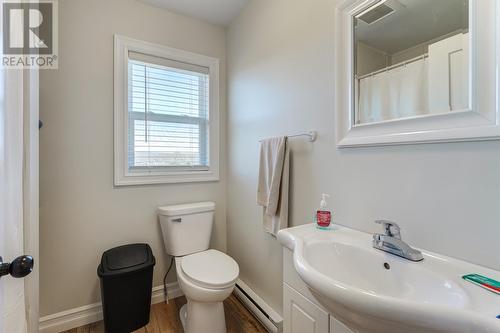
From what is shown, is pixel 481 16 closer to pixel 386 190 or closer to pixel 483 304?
pixel 386 190

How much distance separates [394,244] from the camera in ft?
2.54

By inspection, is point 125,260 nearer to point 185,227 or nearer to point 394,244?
point 185,227

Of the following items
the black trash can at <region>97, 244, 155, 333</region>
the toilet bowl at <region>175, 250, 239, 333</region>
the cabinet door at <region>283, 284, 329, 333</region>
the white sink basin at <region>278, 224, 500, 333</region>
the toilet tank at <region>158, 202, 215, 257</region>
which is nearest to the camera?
the white sink basin at <region>278, 224, 500, 333</region>

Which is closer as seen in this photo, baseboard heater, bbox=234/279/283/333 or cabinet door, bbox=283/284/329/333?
cabinet door, bbox=283/284/329/333

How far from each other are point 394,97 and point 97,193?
191 cm

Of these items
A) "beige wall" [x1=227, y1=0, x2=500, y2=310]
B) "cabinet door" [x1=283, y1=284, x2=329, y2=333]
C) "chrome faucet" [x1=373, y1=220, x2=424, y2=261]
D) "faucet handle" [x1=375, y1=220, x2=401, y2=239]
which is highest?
"beige wall" [x1=227, y1=0, x2=500, y2=310]

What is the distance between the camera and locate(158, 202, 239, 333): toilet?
4.33 feet

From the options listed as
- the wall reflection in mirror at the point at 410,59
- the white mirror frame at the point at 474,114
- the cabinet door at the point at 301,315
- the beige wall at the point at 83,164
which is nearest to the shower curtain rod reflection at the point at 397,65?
the wall reflection in mirror at the point at 410,59

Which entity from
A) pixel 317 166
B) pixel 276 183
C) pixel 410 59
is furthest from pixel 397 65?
pixel 276 183

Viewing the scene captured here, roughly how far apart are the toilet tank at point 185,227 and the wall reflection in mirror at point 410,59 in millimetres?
1340

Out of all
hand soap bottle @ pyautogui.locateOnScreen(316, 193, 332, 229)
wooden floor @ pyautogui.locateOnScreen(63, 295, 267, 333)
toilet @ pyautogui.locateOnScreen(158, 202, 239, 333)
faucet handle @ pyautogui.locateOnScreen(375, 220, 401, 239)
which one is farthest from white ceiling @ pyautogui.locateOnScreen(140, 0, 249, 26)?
wooden floor @ pyautogui.locateOnScreen(63, 295, 267, 333)

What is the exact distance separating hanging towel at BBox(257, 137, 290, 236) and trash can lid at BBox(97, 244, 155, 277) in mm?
878

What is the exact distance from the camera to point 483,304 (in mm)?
505

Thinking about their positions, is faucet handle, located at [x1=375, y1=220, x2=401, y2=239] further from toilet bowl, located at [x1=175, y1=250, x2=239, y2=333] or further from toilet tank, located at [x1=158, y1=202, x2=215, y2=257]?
toilet tank, located at [x1=158, y1=202, x2=215, y2=257]
